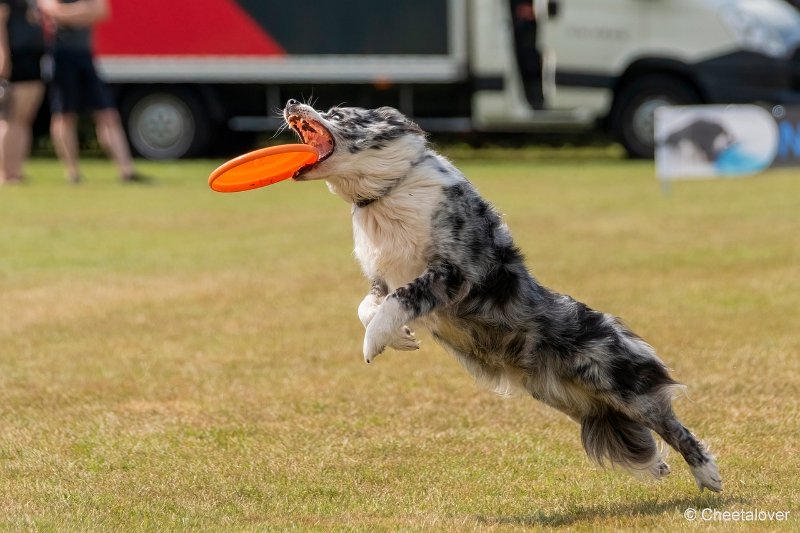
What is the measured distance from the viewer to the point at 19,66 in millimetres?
17453

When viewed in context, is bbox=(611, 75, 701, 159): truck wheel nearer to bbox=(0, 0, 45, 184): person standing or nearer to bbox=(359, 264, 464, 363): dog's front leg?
bbox=(0, 0, 45, 184): person standing

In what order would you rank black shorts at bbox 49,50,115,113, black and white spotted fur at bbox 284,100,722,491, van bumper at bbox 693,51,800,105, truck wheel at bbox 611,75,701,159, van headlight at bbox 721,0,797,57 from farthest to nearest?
truck wheel at bbox 611,75,701,159 < van bumper at bbox 693,51,800,105 < van headlight at bbox 721,0,797,57 < black shorts at bbox 49,50,115,113 < black and white spotted fur at bbox 284,100,722,491

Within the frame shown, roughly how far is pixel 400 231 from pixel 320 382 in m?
2.57

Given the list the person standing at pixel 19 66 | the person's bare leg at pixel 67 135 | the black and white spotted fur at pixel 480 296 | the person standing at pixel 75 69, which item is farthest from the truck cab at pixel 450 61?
the black and white spotted fur at pixel 480 296

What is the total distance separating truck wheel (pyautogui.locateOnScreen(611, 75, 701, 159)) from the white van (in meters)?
0.01

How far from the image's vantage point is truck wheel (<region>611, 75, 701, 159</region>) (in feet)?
67.3

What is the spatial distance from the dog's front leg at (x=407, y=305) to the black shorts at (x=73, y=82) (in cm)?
1239

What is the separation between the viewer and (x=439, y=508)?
18.2 ft

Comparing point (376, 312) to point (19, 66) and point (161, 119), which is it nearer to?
point (19, 66)

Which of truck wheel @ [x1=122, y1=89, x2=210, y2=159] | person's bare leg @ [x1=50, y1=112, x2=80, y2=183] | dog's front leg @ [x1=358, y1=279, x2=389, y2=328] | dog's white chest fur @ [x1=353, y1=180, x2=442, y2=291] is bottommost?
truck wheel @ [x1=122, y1=89, x2=210, y2=159]

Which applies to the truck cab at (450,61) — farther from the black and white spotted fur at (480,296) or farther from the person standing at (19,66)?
the black and white spotted fur at (480,296)

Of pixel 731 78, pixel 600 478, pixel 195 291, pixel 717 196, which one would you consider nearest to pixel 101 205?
pixel 195 291

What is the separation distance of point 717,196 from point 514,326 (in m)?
11.6

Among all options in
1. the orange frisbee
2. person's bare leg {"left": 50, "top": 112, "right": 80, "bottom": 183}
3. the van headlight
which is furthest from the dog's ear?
the van headlight
